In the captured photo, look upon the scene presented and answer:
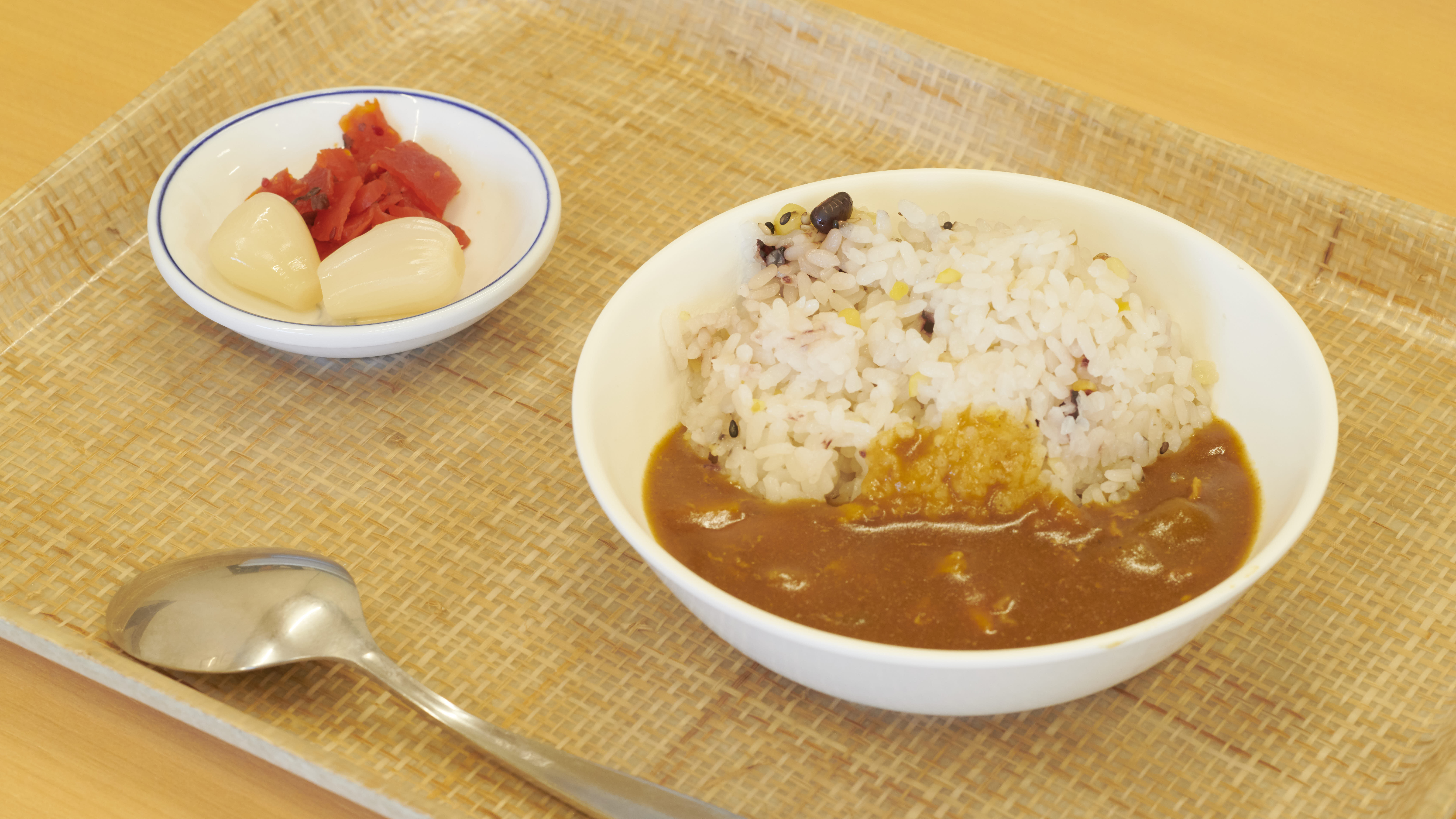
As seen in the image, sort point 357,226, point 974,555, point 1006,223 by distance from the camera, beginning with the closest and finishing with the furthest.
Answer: point 974,555
point 1006,223
point 357,226

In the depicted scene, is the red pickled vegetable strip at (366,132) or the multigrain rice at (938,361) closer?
the multigrain rice at (938,361)

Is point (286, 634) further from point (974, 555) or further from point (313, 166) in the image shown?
point (313, 166)

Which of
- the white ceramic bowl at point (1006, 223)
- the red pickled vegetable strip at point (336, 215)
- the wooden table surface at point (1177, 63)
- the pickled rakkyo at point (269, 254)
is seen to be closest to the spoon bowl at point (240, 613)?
the white ceramic bowl at point (1006, 223)

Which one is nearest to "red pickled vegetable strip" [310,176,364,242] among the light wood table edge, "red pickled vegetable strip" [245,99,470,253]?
"red pickled vegetable strip" [245,99,470,253]

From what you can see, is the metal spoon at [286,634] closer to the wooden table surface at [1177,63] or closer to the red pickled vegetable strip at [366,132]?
the red pickled vegetable strip at [366,132]

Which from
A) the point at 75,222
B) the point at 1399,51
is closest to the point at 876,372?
the point at 75,222

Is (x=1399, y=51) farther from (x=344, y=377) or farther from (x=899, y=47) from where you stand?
(x=344, y=377)

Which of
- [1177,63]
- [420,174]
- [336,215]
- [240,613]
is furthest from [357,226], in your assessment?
[1177,63]
